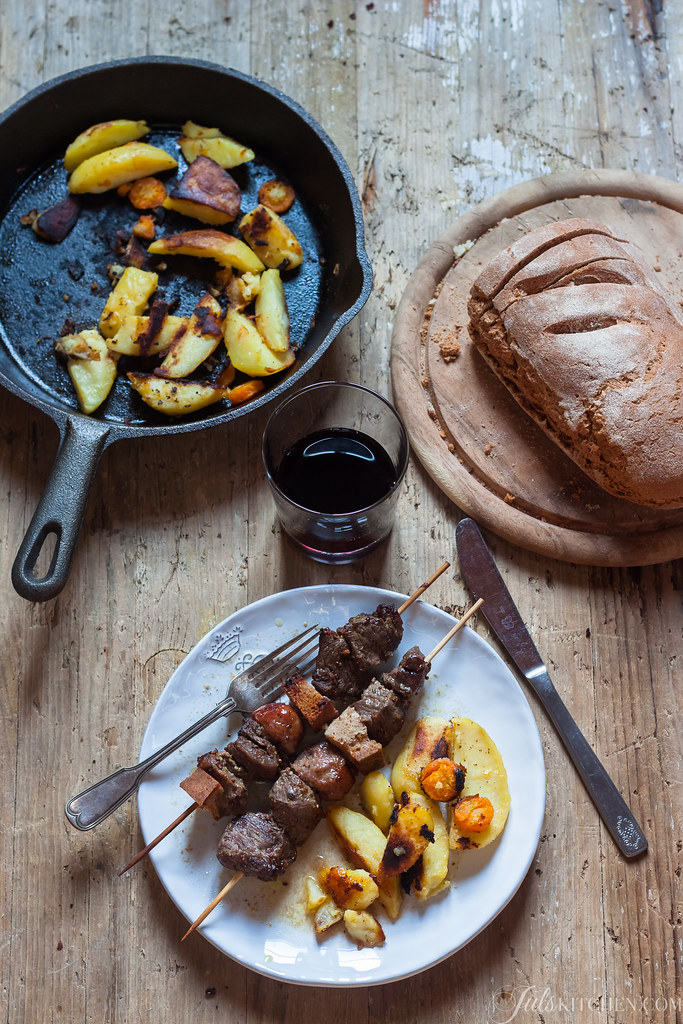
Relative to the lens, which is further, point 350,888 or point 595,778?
point 595,778

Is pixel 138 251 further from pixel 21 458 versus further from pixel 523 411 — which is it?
pixel 523 411

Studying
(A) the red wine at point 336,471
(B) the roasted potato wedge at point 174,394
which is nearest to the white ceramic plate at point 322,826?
(A) the red wine at point 336,471

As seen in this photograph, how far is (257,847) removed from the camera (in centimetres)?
210

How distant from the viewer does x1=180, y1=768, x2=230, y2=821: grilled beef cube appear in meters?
2.12

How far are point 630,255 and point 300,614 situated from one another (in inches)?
58.5

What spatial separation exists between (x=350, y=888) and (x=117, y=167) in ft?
7.45

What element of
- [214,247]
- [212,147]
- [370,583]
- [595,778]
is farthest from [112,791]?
[212,147]

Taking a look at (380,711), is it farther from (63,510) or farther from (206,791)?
(63,510)

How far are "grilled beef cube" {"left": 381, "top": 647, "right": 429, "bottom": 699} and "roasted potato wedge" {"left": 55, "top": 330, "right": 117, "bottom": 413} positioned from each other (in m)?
1.21

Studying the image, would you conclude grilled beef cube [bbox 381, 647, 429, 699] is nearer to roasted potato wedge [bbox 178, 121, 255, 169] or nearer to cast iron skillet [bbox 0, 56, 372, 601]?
cast iron skillet [bbox 0, 56, 372, 601]

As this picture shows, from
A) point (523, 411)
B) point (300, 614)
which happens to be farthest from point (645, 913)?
point (523, 411)

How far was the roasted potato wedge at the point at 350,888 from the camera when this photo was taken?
2107 mm

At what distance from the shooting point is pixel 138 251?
8.61 feet

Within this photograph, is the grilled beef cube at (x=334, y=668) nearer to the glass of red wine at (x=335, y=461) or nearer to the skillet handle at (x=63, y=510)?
the glass of red wine at (x=335, y=461)
